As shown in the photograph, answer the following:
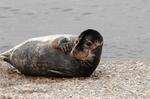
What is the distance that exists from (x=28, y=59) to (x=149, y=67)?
1.87 meters

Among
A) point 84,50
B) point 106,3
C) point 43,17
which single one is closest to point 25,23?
point 43,17

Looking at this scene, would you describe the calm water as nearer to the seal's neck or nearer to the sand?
the sand

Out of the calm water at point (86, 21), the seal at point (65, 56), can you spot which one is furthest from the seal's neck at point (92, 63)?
the calm water at point (86, 21)

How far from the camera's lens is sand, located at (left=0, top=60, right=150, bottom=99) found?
7.58 meters

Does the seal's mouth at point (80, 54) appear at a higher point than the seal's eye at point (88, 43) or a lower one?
lower

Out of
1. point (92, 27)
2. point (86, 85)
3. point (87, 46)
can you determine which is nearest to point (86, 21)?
point (92, 27)

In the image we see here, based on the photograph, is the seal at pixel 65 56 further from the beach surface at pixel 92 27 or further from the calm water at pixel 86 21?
the calm water at pixel 86 21

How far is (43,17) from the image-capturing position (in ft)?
46.9

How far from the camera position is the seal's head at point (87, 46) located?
8.45m

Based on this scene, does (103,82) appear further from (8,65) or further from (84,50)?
(8,65)

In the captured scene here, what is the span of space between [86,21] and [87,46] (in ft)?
17.8

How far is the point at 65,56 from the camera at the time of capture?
850 cm

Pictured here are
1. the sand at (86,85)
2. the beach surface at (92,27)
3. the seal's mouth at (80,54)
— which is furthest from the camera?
the seal's mouth at (80,54)

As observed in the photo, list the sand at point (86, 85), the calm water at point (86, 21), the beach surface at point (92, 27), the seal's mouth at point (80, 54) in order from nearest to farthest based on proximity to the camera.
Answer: the sand at point (86, 85) < the beach surface at point (92, 27) < the seal's mouth at point (80, 54) < the calm water at point (86, 21)
